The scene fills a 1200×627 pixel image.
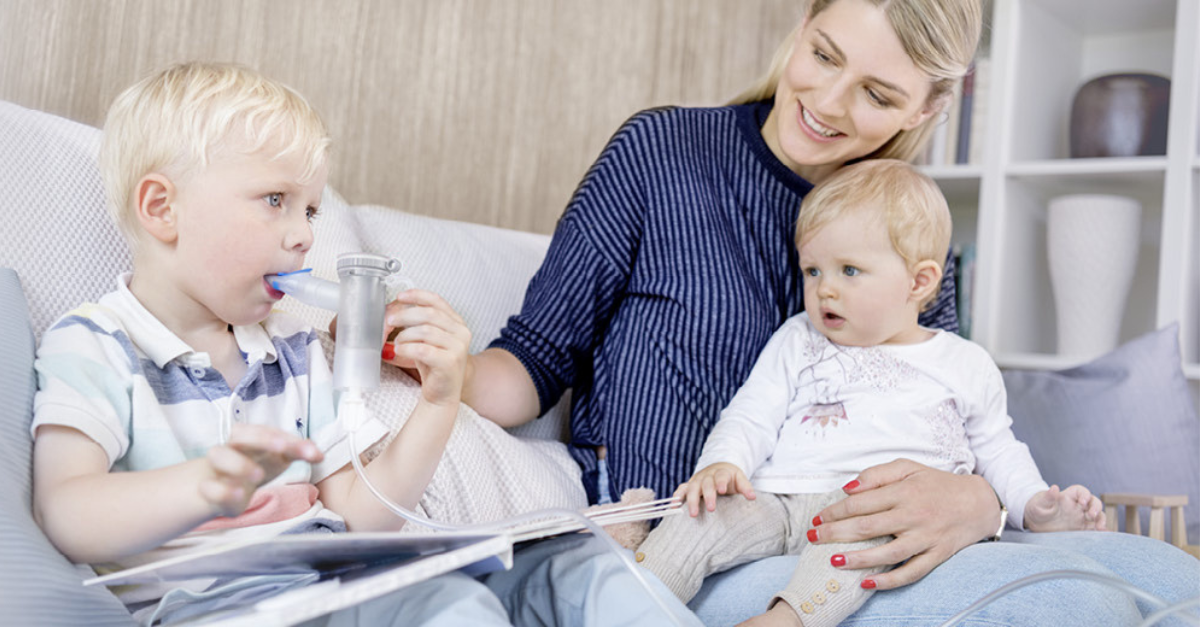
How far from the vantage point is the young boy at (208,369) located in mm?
750

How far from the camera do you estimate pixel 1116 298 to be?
220 centimetres

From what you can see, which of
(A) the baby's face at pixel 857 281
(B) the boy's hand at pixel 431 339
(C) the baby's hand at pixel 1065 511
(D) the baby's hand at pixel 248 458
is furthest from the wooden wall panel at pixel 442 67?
(C) the baby's hand at pixel 1065 511

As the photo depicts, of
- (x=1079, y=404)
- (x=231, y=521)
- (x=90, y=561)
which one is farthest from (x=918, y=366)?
(x=90, y=561)

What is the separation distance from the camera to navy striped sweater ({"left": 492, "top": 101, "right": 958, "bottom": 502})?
131cm

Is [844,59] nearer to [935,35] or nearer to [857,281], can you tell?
[935,35]

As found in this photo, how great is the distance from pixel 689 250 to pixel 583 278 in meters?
0.15

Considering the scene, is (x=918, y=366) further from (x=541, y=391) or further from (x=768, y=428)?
(x=541, y=391)

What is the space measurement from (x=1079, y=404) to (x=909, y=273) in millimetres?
597

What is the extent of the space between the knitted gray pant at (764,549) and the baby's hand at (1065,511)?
0.24 meters

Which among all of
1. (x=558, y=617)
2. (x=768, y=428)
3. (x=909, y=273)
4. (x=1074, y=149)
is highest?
(x=1074, y=149)

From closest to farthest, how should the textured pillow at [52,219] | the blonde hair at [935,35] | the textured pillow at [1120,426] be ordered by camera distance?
1. the textured pillow at [52,219]
2. the blonde hair at [935,35]
3. the textured pillow at [1120,426]

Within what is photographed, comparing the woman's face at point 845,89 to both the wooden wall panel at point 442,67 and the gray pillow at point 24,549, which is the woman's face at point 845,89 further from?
the gray pillow at point 24,549

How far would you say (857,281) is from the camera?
1.26 m

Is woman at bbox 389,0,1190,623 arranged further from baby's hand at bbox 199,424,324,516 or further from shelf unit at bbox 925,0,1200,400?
shelf unit at bbox 925,0,1200,400
